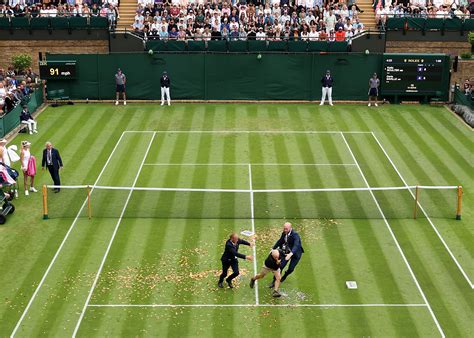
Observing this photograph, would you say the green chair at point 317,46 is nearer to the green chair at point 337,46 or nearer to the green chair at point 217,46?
the green chair at point 337,46

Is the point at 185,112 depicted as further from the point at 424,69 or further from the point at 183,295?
the point at 183,295

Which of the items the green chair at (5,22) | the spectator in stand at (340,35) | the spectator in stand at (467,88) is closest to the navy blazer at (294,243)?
the spectator in stand at (467,88)

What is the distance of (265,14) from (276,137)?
1392 cm

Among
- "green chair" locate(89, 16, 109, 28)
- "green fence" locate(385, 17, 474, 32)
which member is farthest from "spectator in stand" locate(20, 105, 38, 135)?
"green fence" locate(385, 17, 474, 32)

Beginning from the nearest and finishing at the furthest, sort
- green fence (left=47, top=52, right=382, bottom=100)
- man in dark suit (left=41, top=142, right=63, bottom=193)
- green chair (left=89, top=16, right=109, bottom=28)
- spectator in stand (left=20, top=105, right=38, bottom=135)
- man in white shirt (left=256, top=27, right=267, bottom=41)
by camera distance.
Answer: man in dark suit (left=41, top=142, right=63, bottom=193)
spectator in stand (left=20, top=105, right=38, bottom=135)
green fence (left=47, top=52, right=382, bottom=100)
man in white shirt (left=256, top=27, right=267, bottom=41)
green chair (left=89, top=16, right=109, bottom=28)

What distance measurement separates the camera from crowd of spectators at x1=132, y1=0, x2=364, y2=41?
48.6 metres

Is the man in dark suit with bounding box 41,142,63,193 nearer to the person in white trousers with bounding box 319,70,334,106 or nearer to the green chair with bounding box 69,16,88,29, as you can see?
the person in white trousers with bounding box 319,70,334,106

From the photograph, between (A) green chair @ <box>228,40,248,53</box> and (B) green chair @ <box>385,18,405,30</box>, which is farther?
(B) green chair @ <box>385,18,405,30</box>

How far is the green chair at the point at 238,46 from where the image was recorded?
47.5 metres

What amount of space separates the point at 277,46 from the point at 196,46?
4640 mm

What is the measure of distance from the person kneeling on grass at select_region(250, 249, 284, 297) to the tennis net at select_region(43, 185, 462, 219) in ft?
19.0

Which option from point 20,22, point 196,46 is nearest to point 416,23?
point 196,46

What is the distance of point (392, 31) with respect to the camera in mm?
49125

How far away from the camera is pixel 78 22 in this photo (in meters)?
48.8
